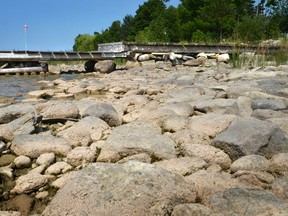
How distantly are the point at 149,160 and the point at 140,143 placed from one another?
0.21m

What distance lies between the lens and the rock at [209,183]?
1.82 metres

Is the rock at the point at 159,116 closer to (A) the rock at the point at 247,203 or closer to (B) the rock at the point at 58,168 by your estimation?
(B) the rock at the point at 58,168

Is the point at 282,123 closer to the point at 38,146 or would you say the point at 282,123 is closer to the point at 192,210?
the point at 192,210

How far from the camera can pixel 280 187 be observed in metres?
1.85

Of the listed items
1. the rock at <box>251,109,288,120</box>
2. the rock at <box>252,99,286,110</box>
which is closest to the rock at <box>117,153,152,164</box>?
the rock at <box>251,109,288,120</box>

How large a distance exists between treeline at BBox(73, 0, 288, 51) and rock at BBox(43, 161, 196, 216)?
12.6m

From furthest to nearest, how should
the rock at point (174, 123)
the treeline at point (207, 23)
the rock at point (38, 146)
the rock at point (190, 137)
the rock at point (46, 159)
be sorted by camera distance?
the treeline at point (207, 23), the rock at point (174, 123), the rock at point (190, 137), the rock at point (38, 146), the rock at point (46, 159)

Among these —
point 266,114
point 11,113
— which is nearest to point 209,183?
point 266,114

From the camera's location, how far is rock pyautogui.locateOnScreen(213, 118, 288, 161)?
2.44 metres

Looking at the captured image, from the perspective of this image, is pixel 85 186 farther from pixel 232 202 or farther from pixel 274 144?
pixel 274 144

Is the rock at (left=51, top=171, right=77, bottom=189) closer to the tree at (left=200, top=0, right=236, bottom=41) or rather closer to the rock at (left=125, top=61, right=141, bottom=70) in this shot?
the rock at (left=125, top=61, right=141, bottom=70)

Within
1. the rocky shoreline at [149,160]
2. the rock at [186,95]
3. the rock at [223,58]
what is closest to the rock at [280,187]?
the rocky shoreline at [149,160]

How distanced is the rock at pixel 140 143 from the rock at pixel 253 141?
434 millimetres

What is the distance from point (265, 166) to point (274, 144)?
39 centimetres
